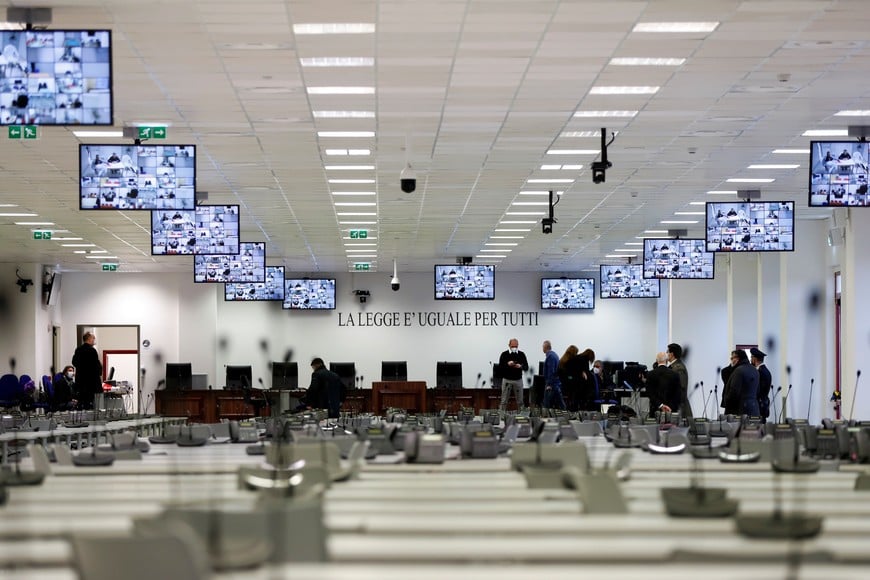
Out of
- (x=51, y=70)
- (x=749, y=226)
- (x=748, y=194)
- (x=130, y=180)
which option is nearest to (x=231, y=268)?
(x=748, y=194)

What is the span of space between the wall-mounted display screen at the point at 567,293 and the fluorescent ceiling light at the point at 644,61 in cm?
2267

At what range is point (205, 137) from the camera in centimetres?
1434

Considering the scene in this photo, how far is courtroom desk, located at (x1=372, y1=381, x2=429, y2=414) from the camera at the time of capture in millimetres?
29141

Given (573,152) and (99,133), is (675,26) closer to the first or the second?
(573,152)

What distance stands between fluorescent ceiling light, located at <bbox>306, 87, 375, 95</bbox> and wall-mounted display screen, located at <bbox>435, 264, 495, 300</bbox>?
16170mm

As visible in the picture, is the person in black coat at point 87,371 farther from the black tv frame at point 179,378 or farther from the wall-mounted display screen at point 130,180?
the wall-mounted display screen at point 130,180

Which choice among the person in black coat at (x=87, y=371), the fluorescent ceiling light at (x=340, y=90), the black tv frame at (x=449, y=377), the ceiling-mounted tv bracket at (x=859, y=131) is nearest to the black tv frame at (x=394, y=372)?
the black tv frame at (x=449, y=377)

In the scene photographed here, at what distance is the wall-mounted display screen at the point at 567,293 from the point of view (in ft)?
110

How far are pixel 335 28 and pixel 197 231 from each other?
7.52m

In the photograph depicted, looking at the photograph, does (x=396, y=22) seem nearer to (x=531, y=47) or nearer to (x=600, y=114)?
(x=531, y=47)

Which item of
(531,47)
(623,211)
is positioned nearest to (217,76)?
(531,47)

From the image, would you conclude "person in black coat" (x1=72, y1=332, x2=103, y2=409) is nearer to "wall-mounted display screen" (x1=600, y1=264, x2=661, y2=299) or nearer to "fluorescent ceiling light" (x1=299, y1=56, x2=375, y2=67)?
"fluorescent ceiling light" (x1=299, y1=56, x2=375, y2=67)

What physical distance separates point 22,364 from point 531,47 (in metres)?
23.8

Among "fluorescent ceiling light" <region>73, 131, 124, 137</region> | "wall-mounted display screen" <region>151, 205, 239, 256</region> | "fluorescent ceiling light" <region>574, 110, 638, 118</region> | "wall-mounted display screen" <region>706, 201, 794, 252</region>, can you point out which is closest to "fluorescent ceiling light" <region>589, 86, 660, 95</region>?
"fluorescent ceiling light" <region>574, 110, 638, 118</region>
